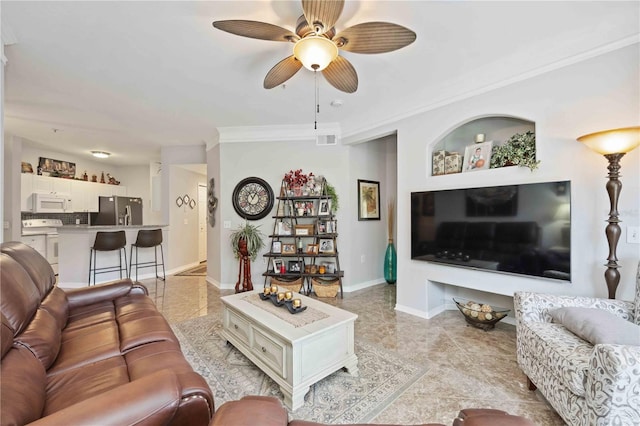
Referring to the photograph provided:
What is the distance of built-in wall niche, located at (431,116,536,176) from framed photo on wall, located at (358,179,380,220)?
142 centimetres

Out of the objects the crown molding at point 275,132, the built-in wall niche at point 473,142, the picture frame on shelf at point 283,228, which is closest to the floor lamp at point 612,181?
the built-in wall niche at point 473,142

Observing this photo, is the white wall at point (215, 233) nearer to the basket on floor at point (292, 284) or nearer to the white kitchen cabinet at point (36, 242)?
the basket on floor at point (292, 284)

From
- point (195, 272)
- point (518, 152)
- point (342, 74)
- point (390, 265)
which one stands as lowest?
point (195, 272)

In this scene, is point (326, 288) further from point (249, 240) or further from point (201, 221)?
point (201, 221)

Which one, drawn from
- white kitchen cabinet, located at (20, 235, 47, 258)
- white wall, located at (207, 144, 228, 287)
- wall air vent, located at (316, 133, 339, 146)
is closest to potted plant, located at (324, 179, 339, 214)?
wall air vent, located at (316, 133, 339, 146)

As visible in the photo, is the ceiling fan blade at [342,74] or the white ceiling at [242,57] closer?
the white ceiling at [242,57]

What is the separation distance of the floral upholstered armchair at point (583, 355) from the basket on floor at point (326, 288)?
7.71ft

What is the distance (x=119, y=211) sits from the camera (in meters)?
5.75

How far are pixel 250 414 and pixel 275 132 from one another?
4054 millimetres

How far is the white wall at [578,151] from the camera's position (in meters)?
2.02

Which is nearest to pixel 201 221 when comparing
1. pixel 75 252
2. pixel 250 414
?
pixel 75 252

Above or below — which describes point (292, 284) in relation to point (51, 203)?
below

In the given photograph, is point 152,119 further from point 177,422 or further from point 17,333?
point 177,422

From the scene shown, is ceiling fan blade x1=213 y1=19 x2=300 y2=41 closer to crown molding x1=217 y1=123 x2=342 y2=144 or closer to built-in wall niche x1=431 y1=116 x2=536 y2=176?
built-in wall niche x1=431 y1=116 x2=536 y2=176
